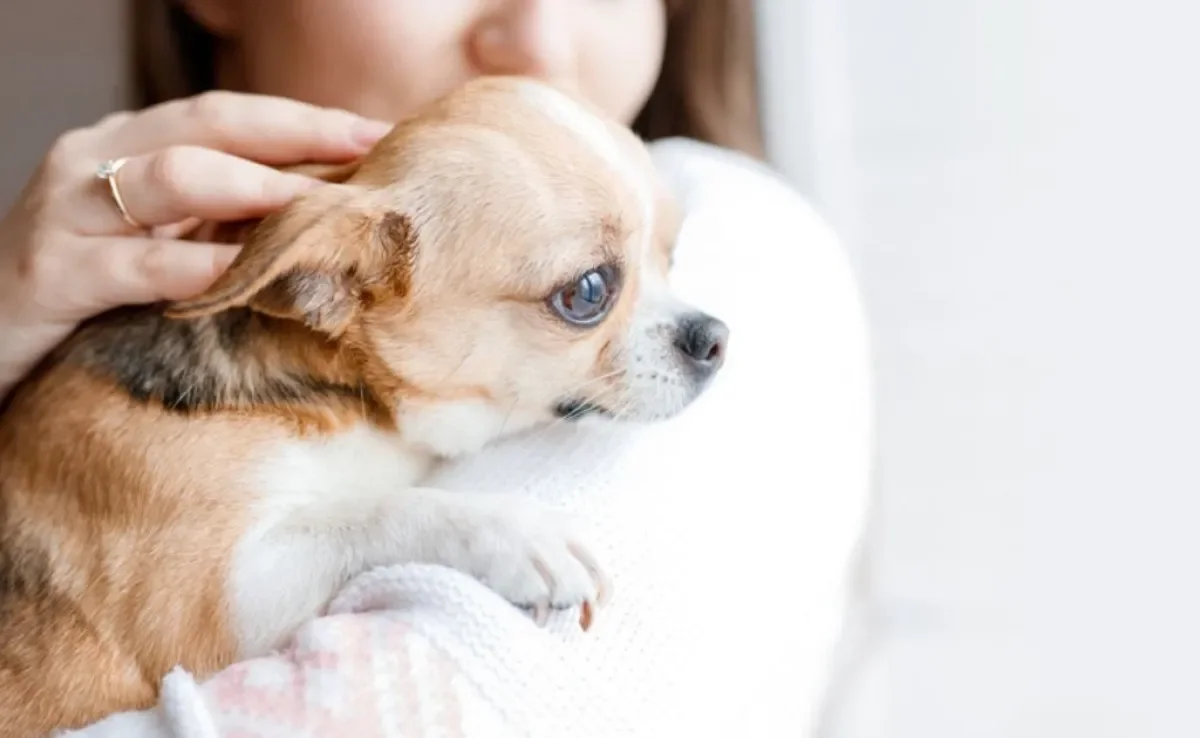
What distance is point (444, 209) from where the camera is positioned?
1.03 m

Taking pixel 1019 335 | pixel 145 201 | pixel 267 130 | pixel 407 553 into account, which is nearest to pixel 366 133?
pixel 267 130

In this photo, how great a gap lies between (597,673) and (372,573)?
20cm

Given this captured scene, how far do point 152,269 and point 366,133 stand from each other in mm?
265

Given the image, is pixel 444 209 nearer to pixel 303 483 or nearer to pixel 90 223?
pixel 303 483

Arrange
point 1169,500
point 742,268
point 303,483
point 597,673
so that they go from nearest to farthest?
1. point 597,673
2. point 303,483
3. point 742,268
4. point 1169,500

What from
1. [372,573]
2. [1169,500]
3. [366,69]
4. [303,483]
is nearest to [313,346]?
[303,483]

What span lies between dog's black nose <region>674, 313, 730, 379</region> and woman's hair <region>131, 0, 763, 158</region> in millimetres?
977

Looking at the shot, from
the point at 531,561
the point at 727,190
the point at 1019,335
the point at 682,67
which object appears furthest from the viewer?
the point at 682,67

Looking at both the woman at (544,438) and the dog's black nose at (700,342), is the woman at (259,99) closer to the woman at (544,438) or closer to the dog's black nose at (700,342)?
the woman at (544,438)

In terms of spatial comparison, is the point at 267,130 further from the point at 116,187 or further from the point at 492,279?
the point at 492,279

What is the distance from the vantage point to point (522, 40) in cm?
137

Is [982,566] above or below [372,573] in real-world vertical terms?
below

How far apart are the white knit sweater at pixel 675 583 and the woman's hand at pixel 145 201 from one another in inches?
13.9

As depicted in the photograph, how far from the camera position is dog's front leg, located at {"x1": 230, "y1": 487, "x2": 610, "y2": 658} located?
893mm
